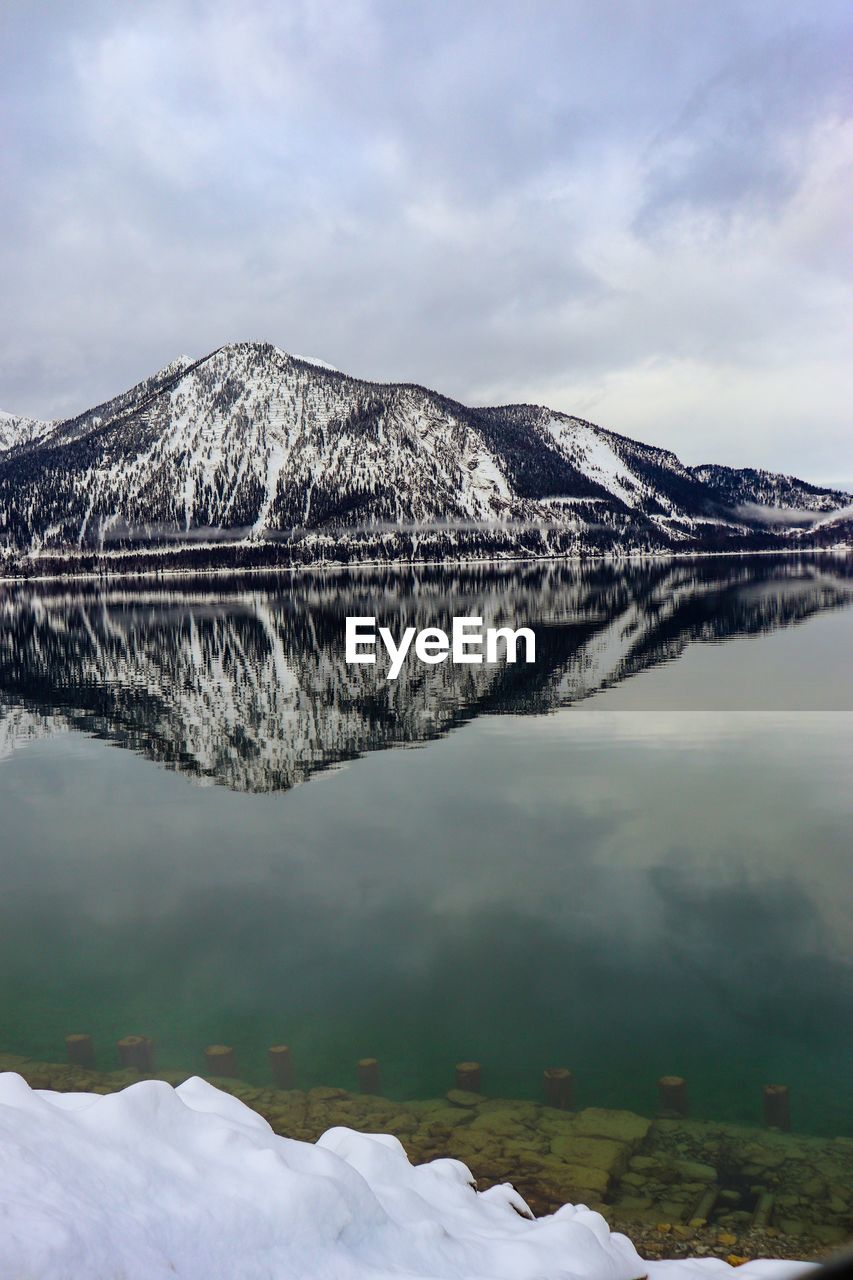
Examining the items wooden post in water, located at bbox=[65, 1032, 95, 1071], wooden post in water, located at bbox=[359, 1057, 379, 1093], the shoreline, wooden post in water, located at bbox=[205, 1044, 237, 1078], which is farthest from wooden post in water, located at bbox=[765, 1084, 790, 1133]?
wooden post in water, located at bbox=[65, 1032, 95, 1071]

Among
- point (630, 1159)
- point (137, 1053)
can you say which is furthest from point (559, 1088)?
point (137, 1053)

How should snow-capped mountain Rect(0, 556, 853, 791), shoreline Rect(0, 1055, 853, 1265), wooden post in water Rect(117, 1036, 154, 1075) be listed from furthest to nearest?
1. snow-capped mountain Rect(0, 556, 853, 791)
2. wooden post in water Rect(117, 1036, 154, 1075)
3. shoreline Rect(0, 1055, 853, 1265)

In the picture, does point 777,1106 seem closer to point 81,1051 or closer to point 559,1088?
point 559,1088

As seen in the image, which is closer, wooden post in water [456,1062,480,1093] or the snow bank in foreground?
the snow bank in foreground

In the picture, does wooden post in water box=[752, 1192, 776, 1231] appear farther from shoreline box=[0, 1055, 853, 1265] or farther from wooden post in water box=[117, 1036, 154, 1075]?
wooden post in water box=[117, 1036, 154, 1075]

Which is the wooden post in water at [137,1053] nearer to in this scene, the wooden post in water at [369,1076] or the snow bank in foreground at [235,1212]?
the wooden post in water at [369,1076]

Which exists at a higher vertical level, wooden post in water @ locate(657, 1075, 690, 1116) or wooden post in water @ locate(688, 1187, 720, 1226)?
wooden post in water @ locate(688, 1187, 720, 1226)

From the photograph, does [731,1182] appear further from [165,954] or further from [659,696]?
[659,696]
